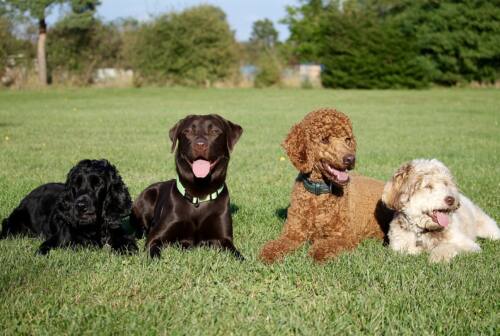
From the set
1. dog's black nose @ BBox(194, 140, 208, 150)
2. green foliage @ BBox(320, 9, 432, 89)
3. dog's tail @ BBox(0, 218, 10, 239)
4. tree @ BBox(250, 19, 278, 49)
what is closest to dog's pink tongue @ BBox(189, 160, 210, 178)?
dog's black nose @ BBox(194, 140, 208, 150)

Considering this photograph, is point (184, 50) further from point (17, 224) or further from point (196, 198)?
point (196, 198)

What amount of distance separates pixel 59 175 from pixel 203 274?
5389mm

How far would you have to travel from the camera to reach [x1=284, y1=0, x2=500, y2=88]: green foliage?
140ft

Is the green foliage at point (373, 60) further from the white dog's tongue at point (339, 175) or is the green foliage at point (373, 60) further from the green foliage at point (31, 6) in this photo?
the white dog's tongue at point (339, 175)

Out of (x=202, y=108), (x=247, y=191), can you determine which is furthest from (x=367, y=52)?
(x=247, y=191)

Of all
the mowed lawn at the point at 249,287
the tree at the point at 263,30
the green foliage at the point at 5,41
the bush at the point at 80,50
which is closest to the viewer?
the mowed lawn at the point at 249,287

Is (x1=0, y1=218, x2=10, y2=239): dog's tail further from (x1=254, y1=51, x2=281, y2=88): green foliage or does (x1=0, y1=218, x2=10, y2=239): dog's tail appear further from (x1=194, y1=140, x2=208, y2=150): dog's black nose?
(x1=254, y1=51, x2=281, y2=88): green foliage

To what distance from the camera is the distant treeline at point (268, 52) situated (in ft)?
140

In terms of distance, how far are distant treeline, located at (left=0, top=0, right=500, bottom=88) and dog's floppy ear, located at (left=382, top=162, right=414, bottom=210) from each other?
38651 millimetres

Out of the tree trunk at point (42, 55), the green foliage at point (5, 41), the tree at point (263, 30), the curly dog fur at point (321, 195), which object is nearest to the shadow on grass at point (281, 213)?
the curly dog fur at point (321, 195)

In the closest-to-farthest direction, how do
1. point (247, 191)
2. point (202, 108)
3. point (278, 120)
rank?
point (247, 191) → point (278, 120) → point (202, 108)

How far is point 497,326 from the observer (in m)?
3.49

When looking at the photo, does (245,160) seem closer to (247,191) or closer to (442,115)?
(247,191)

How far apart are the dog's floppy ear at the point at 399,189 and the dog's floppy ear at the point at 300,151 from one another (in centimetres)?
87
